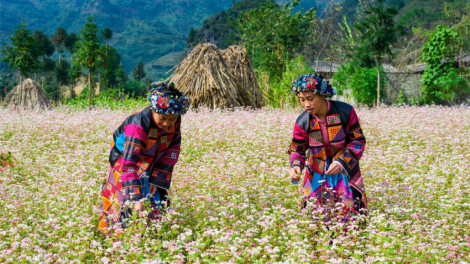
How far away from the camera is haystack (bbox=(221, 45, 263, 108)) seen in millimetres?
16719

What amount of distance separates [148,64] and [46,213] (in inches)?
6358

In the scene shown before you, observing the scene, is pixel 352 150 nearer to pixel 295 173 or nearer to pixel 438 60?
pixel 295 173

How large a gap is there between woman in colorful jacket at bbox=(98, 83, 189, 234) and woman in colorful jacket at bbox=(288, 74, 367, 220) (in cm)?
109

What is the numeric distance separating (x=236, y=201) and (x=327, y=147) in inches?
39.3

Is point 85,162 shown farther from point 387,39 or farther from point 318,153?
point 387,39

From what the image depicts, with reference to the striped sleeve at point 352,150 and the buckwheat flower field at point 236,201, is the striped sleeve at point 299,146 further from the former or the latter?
the buckwheat flower field at point 236,201

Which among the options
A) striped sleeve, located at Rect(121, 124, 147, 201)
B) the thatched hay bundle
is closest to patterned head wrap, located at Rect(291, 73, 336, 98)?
striped sleeve, located at Rect(121, 124, 147, 201)

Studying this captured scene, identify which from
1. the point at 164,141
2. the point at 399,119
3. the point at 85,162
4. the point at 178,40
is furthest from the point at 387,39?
the point at 178,40

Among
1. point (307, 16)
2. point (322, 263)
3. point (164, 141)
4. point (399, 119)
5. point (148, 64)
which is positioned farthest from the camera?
point (148, 64)

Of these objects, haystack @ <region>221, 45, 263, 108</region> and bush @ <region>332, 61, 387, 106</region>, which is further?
bush @ <region>332, 61, 387, 106</region>

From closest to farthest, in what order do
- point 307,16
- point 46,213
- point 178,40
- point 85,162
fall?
point 46,213 → point 85,162 → point 307,16 → point 178,40

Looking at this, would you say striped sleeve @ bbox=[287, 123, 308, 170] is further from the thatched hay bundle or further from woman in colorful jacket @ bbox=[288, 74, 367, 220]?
the thatched hay bundle

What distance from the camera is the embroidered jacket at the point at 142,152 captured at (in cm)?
447

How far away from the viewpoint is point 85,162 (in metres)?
7.33
